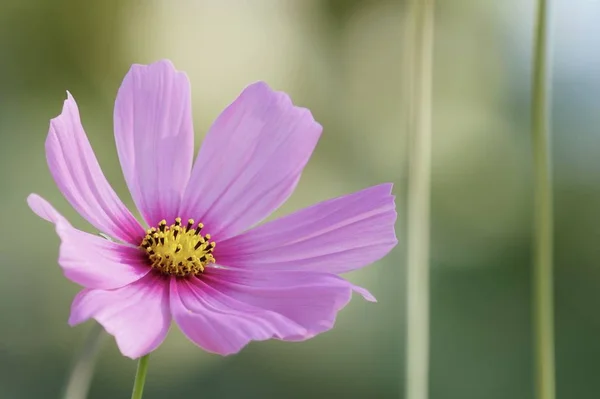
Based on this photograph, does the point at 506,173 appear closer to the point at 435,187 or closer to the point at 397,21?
the point at 435,187

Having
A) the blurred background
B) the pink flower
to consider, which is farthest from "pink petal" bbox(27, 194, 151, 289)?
the blurred background

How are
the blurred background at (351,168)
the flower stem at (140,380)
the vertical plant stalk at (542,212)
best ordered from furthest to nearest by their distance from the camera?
1. the blurred background at (351,168)
2. the vertical plant stalk at (542,212)
3. the flower stem at (140,380)

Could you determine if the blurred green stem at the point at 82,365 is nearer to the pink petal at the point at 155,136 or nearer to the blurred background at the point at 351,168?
the pink petal at the point at 155,136

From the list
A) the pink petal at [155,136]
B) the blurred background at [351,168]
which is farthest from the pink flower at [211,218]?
Answer: the blurred background at [351,168]

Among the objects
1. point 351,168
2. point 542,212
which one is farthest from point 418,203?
point 351,168

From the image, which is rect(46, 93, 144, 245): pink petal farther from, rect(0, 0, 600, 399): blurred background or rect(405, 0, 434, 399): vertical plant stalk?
rect(0, 0, 600, 399): blurred background

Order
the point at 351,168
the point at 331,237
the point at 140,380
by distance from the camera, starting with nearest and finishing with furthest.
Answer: the point at 140,380
the point at 331,237
the point at 351,168

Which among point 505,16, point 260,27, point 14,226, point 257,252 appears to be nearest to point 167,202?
point 257,252

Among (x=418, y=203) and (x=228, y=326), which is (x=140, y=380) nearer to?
(x=228, y=326)

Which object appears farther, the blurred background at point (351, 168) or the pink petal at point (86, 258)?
the blurred background at point (351, 168)
